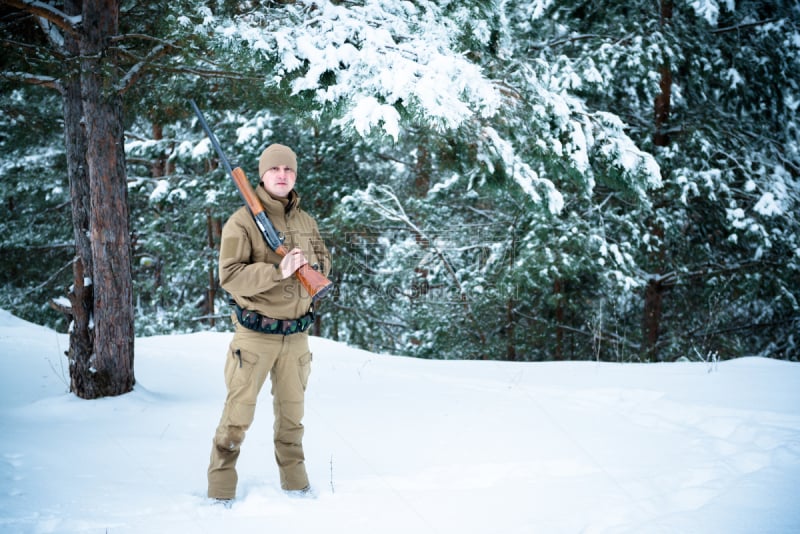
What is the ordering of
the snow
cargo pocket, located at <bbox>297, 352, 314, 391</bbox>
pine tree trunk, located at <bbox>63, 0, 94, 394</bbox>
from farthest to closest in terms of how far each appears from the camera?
pine tree trunk, located at <bbox>63, 0, 94, 394</bbox>, cargo pocket, located at <bbox>297, 352, 314, 391</bbox>, the snow

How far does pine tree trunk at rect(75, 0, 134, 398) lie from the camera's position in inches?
179

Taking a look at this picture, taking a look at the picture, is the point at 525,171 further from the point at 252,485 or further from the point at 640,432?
the point at 252,485

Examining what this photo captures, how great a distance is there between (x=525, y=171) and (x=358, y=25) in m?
2.22

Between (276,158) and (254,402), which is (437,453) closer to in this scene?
(254,402)

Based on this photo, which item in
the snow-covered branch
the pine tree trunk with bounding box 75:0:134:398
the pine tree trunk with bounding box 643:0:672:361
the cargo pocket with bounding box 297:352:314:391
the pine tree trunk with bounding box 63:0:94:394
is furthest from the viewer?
the pine tree trunk with bounding box 643:0:672:361

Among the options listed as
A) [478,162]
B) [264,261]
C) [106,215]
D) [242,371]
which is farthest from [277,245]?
[478,162]

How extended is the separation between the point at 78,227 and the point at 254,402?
297 cm

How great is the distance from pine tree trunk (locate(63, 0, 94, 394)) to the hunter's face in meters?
2.56

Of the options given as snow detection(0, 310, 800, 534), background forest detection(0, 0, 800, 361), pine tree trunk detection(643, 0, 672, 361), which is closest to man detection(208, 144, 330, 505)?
snow detection(0, 310, 800, 534)

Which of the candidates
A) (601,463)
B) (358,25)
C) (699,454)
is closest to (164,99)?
(358,25)

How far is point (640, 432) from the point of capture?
396 centimetres

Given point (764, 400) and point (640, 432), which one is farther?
point (764, 400)

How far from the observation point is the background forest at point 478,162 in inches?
163

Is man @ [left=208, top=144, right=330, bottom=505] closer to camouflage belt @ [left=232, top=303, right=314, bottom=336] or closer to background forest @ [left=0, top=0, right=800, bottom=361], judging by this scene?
camouflage belt @ [left=232, top=303, right=314, bottom=336]
